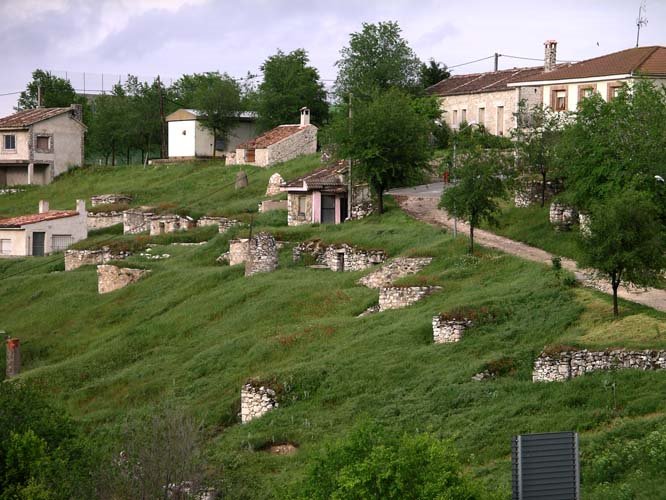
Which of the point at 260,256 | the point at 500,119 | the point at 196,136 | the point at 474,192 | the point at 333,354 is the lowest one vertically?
the point at 333,354


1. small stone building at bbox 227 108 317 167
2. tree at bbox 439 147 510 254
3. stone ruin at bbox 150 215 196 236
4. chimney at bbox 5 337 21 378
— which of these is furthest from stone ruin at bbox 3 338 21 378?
small stone building at bbox 227 108 317 167

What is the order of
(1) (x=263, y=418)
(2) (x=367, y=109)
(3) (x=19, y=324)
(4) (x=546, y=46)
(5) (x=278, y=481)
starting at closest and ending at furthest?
(5) (x=278, y=481) → (1) (x=263, y=418) → (3) (x=19, y=324) → (2) (x=367, y=109) → (4) (x=546, y=46)

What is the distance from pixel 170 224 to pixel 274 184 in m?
5.46

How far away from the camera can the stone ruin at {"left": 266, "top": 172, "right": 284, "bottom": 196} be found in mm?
62938

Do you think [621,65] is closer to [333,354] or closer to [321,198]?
[321,198]

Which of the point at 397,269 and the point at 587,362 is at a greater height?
the point at 397,269

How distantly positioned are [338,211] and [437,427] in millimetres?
28843

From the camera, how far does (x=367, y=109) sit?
53.8 meters

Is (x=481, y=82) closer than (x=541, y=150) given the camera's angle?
No

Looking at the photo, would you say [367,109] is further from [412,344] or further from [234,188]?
[412,344]

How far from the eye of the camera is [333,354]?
3519 cm

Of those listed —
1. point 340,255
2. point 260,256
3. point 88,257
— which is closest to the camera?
point 260,256

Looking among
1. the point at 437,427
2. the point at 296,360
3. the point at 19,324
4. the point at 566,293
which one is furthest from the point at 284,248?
the point at 437,427

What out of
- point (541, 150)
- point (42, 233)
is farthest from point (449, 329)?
point (42, 233)
